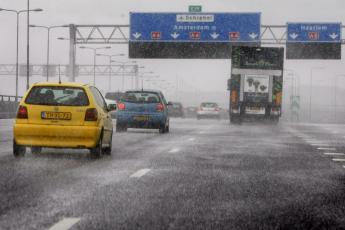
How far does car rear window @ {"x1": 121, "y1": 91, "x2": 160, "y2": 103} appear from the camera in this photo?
2812 cm

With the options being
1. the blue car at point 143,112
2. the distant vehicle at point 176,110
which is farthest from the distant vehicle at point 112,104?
the distant vehicle at point 176,110

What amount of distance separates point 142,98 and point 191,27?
2490 centimetres

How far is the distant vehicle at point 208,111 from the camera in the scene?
6588cm

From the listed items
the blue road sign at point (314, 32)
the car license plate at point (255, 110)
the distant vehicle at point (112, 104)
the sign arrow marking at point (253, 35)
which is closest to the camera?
the distant vehicle at point (112, 104)

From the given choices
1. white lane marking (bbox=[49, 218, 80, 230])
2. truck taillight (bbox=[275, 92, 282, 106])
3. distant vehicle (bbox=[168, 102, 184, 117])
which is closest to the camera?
white lane marking (bbox=[49, 218, 80, 230])

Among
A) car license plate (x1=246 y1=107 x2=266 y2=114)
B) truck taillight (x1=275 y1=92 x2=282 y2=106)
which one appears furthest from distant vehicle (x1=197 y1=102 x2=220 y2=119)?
truck taillight (x1=275 y1=92 x2=282 y2=106)

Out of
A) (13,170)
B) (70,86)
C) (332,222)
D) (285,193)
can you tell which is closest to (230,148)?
(70,86)

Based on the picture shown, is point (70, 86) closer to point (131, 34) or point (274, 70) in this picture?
point (274, 70)

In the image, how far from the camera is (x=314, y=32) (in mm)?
53719

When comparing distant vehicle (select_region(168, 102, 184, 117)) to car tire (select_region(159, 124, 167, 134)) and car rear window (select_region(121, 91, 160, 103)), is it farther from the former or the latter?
car tire (select_region(159, 124, 167, 134))

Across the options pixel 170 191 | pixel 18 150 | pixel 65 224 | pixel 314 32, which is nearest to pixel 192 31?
pixel 314 32

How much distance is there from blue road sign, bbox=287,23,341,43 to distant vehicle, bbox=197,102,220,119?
13410mm

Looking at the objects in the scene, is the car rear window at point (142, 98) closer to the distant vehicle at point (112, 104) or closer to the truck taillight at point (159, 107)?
the truck taillight at point (159, 107)

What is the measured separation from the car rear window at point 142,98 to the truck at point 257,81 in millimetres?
11494
